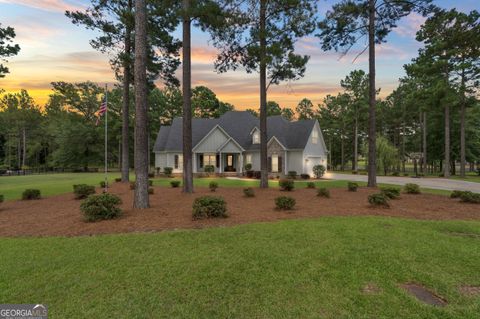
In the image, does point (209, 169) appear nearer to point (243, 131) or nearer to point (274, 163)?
point (243, 131)

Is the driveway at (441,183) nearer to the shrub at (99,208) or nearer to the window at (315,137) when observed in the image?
the window at (315,137)

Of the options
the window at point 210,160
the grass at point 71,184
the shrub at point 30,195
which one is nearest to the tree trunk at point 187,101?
the grass at point 71,184

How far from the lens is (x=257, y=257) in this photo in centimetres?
498

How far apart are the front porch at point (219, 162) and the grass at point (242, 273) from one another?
24512 millimetres

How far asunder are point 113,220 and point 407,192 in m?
14.5

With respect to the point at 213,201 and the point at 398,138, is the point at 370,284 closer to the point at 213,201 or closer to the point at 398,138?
the point at 213,201

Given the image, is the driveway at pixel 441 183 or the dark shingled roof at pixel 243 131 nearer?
the driveway at pixel 441 183

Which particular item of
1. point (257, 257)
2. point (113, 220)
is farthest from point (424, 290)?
point (113, 220)

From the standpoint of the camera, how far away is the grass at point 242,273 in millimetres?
3451

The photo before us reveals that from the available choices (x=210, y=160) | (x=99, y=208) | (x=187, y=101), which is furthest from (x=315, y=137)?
(x=99, y=208)

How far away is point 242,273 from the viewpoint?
4.35 m

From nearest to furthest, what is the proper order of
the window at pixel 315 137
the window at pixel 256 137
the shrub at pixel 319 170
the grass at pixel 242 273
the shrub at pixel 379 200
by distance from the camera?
the grass at pixel 242 273 → the shrub at pixel 379 200 → the shrub at pixel 319 170 → the window at pixel 315 137 → the window at pixel 256 137

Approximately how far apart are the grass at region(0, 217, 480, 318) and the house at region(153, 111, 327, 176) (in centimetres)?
2286

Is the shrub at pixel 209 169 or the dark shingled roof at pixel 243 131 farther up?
the dark shingled roof at pixel 243 131
